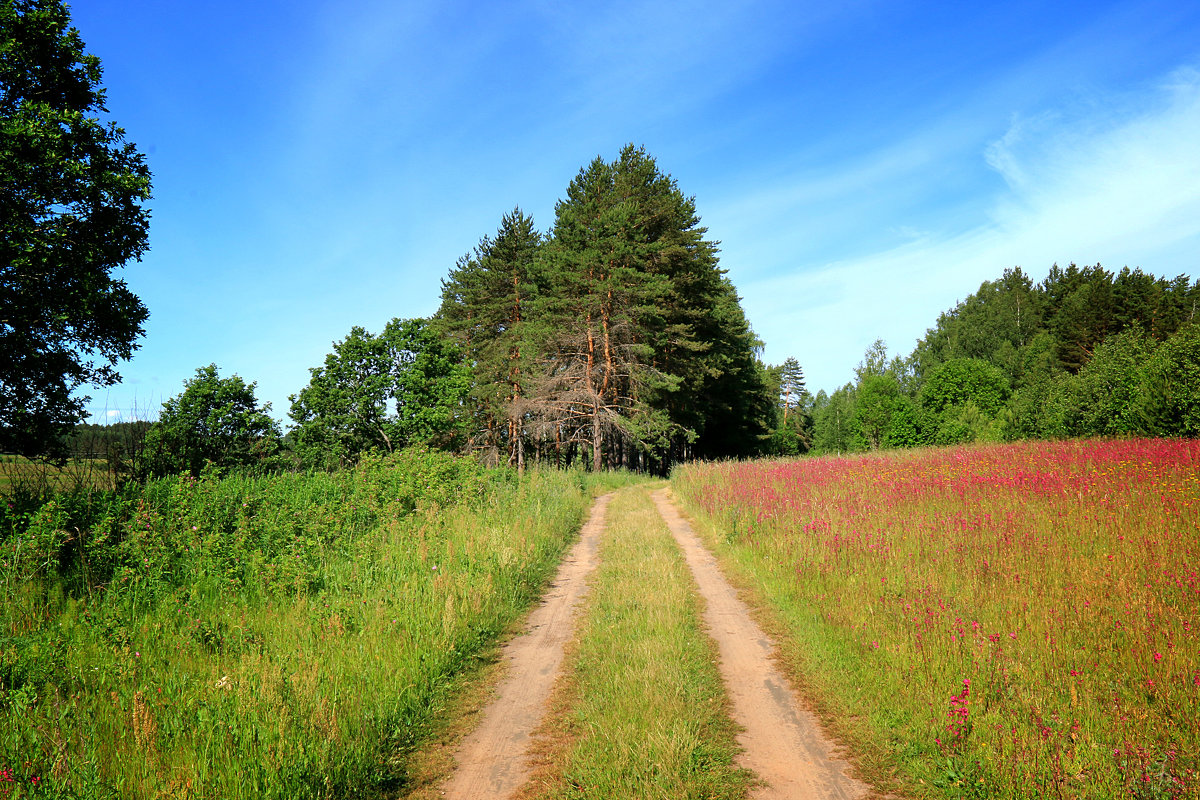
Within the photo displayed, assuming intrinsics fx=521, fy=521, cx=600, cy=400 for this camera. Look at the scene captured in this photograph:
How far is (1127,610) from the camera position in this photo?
5078mm

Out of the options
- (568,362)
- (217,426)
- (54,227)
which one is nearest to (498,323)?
(568,362)

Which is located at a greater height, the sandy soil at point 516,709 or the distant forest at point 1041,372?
the distant forest at point 1041,372

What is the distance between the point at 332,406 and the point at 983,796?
104 ft

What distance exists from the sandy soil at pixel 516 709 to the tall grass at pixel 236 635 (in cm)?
43

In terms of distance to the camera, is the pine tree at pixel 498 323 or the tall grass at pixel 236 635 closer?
the tall grass at pixel 236 635

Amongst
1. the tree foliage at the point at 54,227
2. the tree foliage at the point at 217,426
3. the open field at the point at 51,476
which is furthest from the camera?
the tree foliage at the point at 217,426

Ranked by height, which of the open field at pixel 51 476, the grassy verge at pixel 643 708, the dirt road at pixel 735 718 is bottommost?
the dirt road at pixel 735 718

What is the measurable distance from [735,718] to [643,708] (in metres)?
0.79

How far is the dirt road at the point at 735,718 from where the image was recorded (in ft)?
11.4

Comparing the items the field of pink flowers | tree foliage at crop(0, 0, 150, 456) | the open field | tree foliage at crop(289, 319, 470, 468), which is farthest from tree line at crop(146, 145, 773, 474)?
the field of pink flowers

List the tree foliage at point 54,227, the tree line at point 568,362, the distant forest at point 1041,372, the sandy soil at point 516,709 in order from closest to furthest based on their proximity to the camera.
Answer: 1. the sandy soil at point 516,709
2. the tree foliage at point 54,227
3. the distant forest at point 1041,372
4. the tree line at point 568,362

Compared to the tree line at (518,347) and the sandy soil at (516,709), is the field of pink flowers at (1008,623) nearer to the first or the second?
the sandy soil at (516,709)

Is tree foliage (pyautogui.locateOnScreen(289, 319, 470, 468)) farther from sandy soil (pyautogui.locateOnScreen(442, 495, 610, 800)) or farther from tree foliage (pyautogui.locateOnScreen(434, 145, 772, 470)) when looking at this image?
sandy soil (pyautogui.locateOnScreen(442, 495, 610, 800))

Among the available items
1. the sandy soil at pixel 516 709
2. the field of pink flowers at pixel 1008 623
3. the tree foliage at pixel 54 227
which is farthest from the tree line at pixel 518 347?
the field of pink flowers at pixel 1008 623
